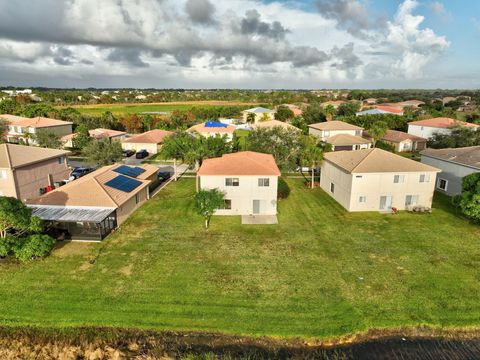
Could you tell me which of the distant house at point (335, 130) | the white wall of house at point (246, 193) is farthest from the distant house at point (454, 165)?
the distant house at point (335, 130)

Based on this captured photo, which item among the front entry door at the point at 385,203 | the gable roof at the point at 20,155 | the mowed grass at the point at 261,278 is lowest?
the mowed grass at the point at 261,278

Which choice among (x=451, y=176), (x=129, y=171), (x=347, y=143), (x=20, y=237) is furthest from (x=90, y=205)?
(x=347, y=143)

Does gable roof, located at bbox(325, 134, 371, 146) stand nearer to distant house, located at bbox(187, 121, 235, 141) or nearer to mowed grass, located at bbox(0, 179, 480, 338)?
distant house, located at bbox(187, 121, 235, 141)

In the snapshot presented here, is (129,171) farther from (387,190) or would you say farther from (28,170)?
(387,190)

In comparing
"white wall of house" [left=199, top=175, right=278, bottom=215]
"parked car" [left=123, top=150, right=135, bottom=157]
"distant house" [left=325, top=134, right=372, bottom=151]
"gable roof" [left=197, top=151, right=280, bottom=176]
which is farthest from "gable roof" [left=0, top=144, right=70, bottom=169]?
"distant house" [left=325, top=134, right=372, bottom=151]

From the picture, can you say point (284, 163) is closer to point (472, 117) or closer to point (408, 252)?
point (408, 252)

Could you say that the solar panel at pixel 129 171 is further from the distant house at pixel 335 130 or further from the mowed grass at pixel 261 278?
the distant house at pixel 335 130
